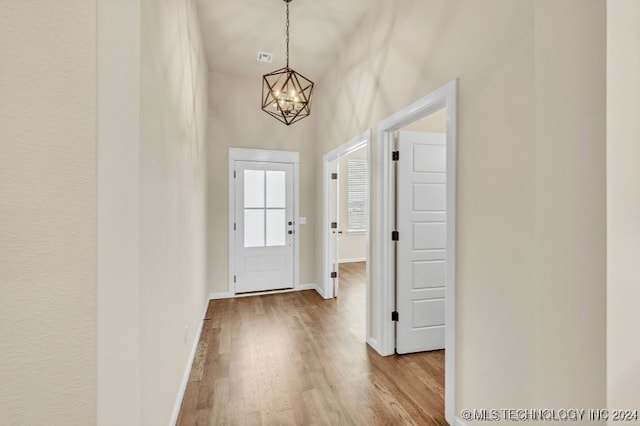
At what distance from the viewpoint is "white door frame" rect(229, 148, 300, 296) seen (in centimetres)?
414

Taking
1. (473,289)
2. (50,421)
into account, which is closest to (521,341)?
(473,289)

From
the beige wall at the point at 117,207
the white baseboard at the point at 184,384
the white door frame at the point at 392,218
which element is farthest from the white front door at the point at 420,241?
the beige wall at the point at 117,207

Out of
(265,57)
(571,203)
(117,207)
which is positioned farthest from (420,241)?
(265,57)

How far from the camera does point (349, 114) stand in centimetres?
318

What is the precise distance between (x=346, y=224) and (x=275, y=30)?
15.5ft

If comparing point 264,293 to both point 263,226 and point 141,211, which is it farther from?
point 141,211

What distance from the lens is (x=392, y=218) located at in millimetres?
2494

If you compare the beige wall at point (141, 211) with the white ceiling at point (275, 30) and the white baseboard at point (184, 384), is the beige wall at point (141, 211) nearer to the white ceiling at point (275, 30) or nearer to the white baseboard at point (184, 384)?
the white baseboard at point (184, 384)

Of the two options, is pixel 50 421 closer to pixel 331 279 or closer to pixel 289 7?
pixel 289 7

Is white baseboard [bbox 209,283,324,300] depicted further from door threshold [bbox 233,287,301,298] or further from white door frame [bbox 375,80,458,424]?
white door frame [bbox 375,80,458,424]

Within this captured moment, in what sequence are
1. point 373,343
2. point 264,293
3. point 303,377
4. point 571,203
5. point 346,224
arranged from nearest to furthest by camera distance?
1. point 571,203
2. point 303,377
3. point 373,343
4. point 264,293
5. point 346,224

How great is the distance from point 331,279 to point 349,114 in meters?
2.34

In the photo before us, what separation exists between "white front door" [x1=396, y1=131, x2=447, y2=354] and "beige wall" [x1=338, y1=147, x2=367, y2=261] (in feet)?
14.2
